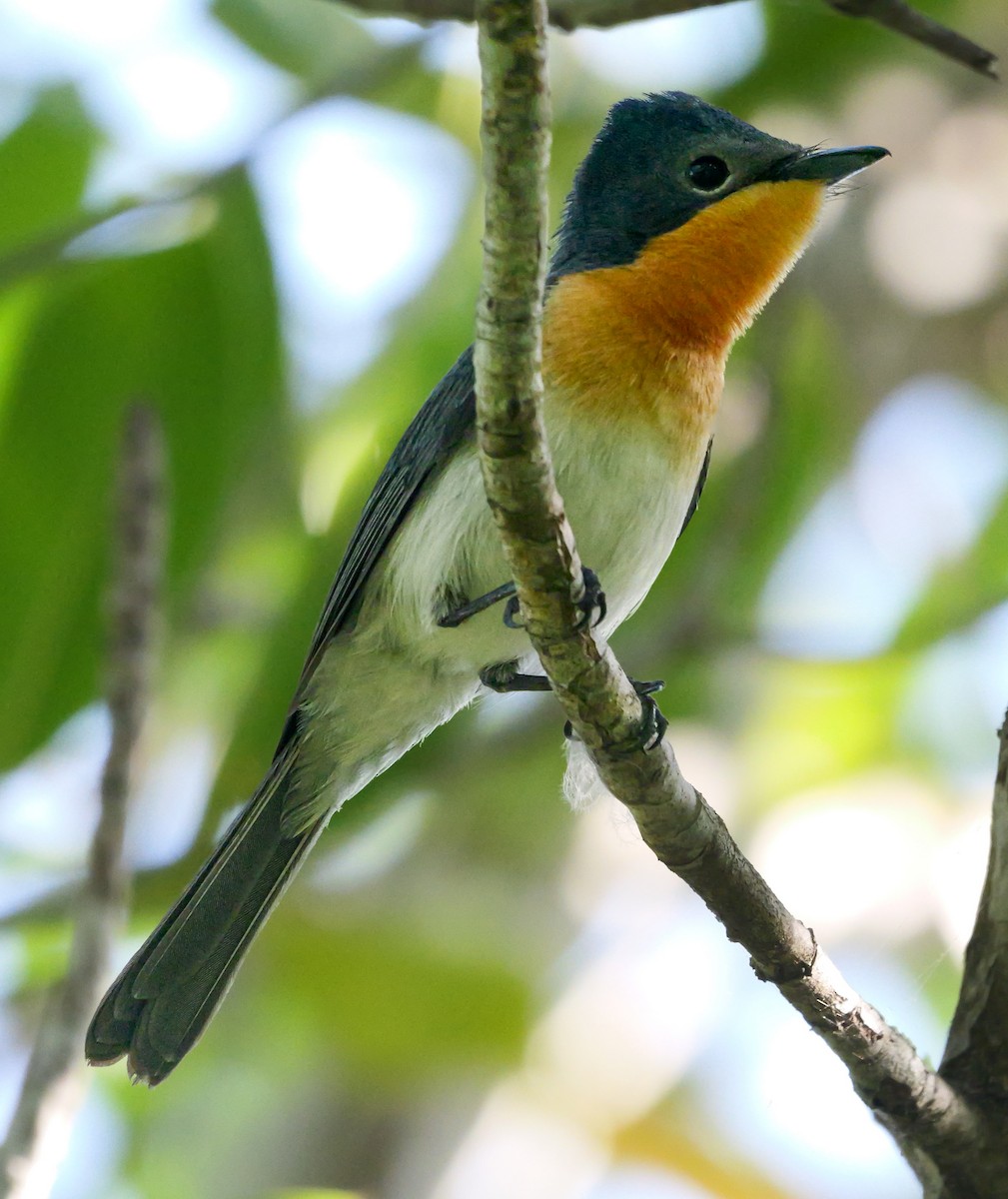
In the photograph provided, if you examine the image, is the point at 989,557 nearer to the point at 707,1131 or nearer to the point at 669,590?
the point at 669,590

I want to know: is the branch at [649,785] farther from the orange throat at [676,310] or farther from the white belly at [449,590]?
the orange throat at [676,310]

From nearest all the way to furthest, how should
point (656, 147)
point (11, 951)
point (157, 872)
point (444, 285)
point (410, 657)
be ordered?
1. point (410, 657)
2. point (656, 147)
3. point (157, 872)
4. point (11, 951)
5. point (444, 285)

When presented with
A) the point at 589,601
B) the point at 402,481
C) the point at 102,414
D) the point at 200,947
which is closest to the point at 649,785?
the point at 589,601

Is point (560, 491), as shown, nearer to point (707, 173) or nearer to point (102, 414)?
point (707, 173)

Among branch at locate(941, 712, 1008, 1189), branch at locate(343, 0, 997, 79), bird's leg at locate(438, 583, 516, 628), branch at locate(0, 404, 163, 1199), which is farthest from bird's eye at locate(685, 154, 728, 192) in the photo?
branch at locate(941, 712, 1008, 1189)

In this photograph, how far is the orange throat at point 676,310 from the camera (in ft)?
13.3

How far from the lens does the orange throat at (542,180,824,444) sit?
13.3 feet

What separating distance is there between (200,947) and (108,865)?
0.52 m

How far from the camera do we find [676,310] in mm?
4250

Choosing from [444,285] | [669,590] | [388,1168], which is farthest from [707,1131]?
[444,285]

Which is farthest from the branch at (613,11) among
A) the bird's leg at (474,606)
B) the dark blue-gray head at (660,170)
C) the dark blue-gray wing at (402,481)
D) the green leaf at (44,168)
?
the green leaf at (44,168)

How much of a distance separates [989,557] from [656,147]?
263cm

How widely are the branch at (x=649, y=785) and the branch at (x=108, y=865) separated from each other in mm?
1521

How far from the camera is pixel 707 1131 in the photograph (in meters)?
6.25
